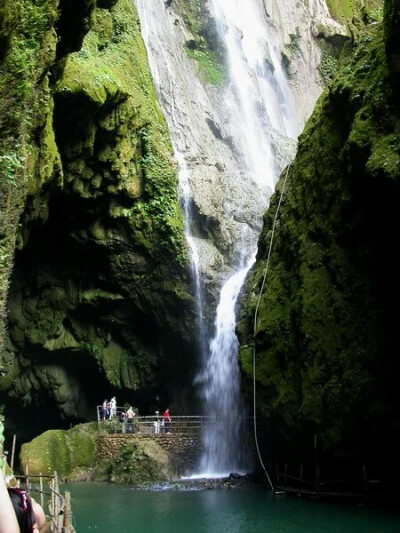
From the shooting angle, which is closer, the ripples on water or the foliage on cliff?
the ripples on water

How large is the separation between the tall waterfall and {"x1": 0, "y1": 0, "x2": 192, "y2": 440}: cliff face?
6.08 feet

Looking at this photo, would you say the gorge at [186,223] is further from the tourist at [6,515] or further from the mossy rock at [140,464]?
the tourist at [6,515]

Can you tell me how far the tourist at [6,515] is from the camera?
6.61ft

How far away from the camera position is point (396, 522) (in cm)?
1306

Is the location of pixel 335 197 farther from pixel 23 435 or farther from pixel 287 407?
pixel 23 435

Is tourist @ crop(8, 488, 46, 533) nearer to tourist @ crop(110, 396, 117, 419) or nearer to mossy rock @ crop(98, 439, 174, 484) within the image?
mossy rock @ crop(98, 439, 174, 484)

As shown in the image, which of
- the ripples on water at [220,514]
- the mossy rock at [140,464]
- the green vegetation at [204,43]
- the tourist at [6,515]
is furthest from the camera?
the green vegetation at [204,43]

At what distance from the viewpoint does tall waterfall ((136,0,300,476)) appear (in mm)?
26109

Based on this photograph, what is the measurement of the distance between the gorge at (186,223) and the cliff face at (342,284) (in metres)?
0.06

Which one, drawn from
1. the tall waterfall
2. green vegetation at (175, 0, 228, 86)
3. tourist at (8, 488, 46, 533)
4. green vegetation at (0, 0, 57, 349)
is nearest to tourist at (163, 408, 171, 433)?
the tall waterfall

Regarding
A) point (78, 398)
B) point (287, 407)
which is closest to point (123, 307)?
point (78, 398)

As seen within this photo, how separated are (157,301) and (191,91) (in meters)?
14.8

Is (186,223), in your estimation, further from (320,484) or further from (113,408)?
(320,484)

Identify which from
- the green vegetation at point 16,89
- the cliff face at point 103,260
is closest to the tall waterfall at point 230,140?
the cliff face at point 103,260
